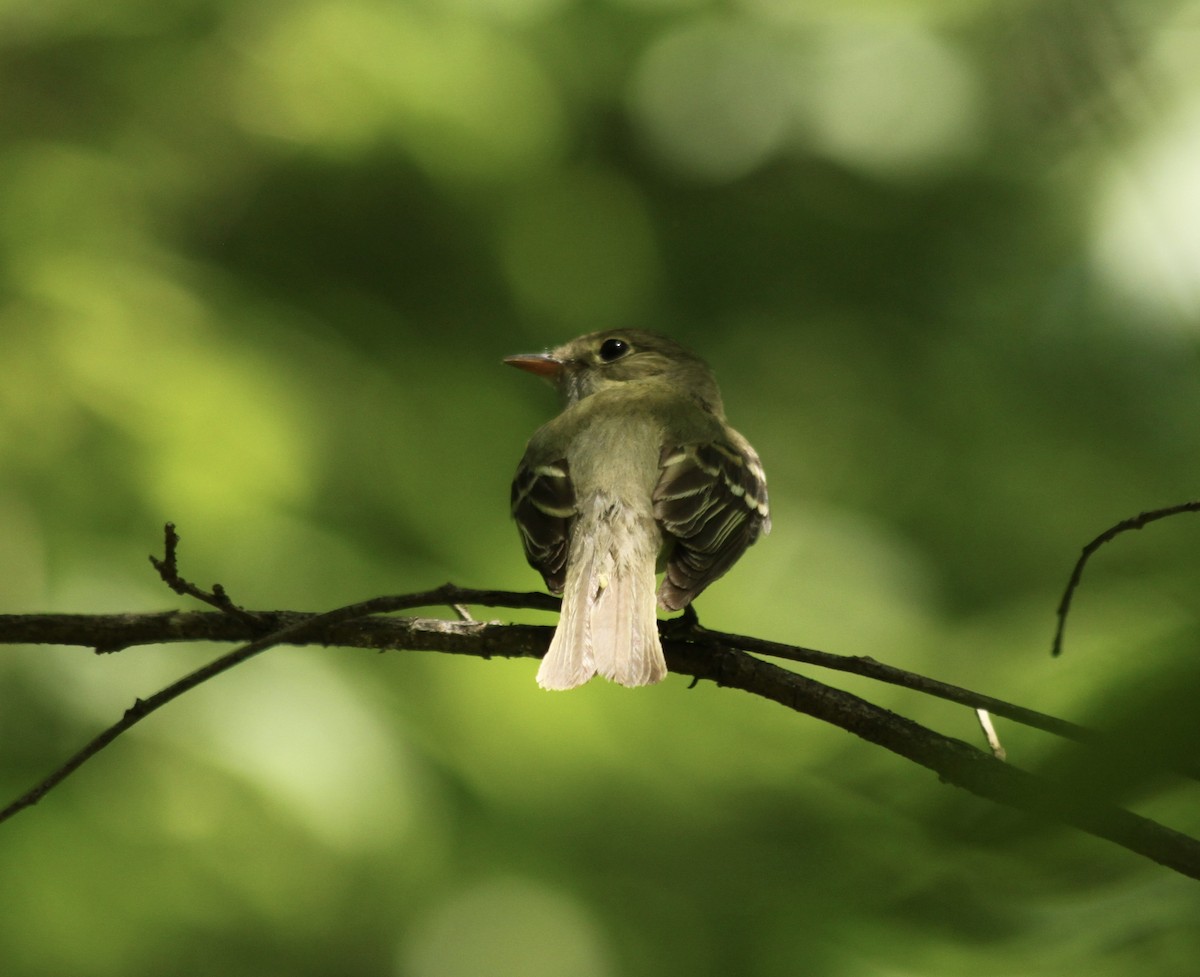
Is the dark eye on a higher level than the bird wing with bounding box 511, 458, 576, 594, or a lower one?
higher

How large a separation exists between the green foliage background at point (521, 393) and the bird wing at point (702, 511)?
1.56 ft

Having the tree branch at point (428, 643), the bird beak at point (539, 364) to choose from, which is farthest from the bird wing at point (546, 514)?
the bird beak at point (539, 364)

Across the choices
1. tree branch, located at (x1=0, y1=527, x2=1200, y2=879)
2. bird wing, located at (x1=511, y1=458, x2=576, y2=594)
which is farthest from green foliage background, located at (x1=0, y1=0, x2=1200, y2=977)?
bird wing, located at (x1=511, y1=458, x2=576, y2=594)

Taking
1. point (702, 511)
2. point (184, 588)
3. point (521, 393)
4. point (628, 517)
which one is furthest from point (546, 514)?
point (521, 393)

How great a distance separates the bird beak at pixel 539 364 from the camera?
199 inches

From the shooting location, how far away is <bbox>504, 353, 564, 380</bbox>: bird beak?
5.07m

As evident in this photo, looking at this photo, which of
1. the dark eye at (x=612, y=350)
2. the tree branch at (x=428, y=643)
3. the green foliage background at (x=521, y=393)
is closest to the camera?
the tree branch at (x=428, y=643)

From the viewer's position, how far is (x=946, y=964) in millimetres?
885

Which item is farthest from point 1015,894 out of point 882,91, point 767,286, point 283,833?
point 767,286

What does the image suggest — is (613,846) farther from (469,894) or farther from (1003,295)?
(1003,295)

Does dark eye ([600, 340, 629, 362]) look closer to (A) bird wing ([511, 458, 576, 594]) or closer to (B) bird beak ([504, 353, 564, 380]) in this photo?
(B) bird beak ([504, 353, 564, 380])

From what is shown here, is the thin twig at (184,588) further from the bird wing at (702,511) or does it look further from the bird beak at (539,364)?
the bird beak at (539,364)

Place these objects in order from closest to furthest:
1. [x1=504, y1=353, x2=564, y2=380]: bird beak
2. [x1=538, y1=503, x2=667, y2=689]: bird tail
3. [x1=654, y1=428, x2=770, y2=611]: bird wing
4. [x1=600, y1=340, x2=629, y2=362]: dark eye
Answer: [x1=538, y1=503, x2=667, y2=689]: bird tail
[x1=654, y1=428, x2=770, y2=611]: bird wing
[x1=504, y1=353, x2=564, y2=380]: bird beak
[x1=600, y1=340, x2=629, y2=362]: dark eye

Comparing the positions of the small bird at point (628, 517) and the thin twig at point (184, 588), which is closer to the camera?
the thin twig at point (184, 588)
